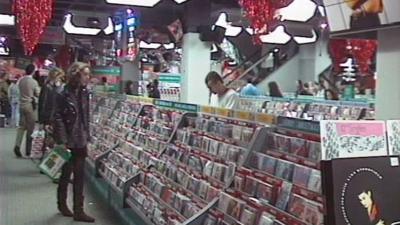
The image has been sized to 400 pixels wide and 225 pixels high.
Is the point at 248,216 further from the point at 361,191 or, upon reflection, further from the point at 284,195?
the point at 361,191

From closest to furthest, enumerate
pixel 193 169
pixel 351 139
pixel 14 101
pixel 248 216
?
pixel 351 139
pixel 248 216
pixel 193 169
pixel 14 101

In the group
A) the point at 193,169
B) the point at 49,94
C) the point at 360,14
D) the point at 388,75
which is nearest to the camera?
the point at 360,14

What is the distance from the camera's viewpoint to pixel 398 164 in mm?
2076

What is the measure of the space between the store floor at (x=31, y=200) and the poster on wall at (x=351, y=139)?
392 centimetres

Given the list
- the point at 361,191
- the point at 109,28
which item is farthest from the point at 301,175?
the point at 109,28

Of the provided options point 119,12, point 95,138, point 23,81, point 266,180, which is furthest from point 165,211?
point 119,12

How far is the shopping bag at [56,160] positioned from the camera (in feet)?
18.4

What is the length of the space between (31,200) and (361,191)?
542cm

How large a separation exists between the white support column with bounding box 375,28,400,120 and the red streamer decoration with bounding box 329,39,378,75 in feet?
19.9

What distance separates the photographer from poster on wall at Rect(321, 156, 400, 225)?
6.15 ft

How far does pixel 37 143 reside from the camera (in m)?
9.50

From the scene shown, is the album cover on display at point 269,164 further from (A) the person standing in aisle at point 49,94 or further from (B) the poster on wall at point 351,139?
(A) the person standing in aisle at point 49,94

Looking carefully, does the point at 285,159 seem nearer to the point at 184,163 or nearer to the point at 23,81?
the point at 184,163

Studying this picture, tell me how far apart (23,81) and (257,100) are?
4405mm
